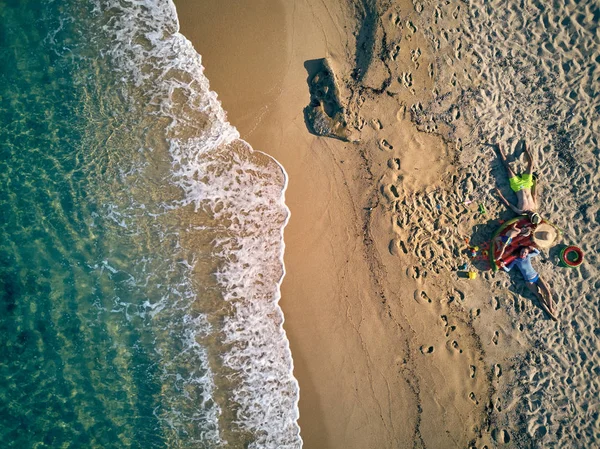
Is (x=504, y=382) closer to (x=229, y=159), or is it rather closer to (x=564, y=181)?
(x=564, y=181)

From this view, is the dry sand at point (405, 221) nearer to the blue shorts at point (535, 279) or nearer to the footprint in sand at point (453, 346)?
the footprint in sand at point (453, 346)

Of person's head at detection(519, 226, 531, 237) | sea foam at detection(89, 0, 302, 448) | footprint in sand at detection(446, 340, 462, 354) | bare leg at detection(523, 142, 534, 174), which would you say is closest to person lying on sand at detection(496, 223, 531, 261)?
person's head at detection(519, 226, 531, 237)

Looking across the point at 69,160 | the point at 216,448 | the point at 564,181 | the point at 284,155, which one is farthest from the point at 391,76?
the point at 216,448

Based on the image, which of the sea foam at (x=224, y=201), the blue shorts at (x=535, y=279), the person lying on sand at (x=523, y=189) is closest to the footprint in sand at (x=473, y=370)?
the blue shorts at (x=535, y=279)

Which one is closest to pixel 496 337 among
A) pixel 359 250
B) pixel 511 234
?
pixel 511 234

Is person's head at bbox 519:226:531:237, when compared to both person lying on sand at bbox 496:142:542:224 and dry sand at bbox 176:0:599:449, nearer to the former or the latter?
person lying on sand at bbox 496:142:542:224

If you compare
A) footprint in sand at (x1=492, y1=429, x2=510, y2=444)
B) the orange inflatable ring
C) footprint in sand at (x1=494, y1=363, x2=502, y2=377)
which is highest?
the orange inflatable ring
